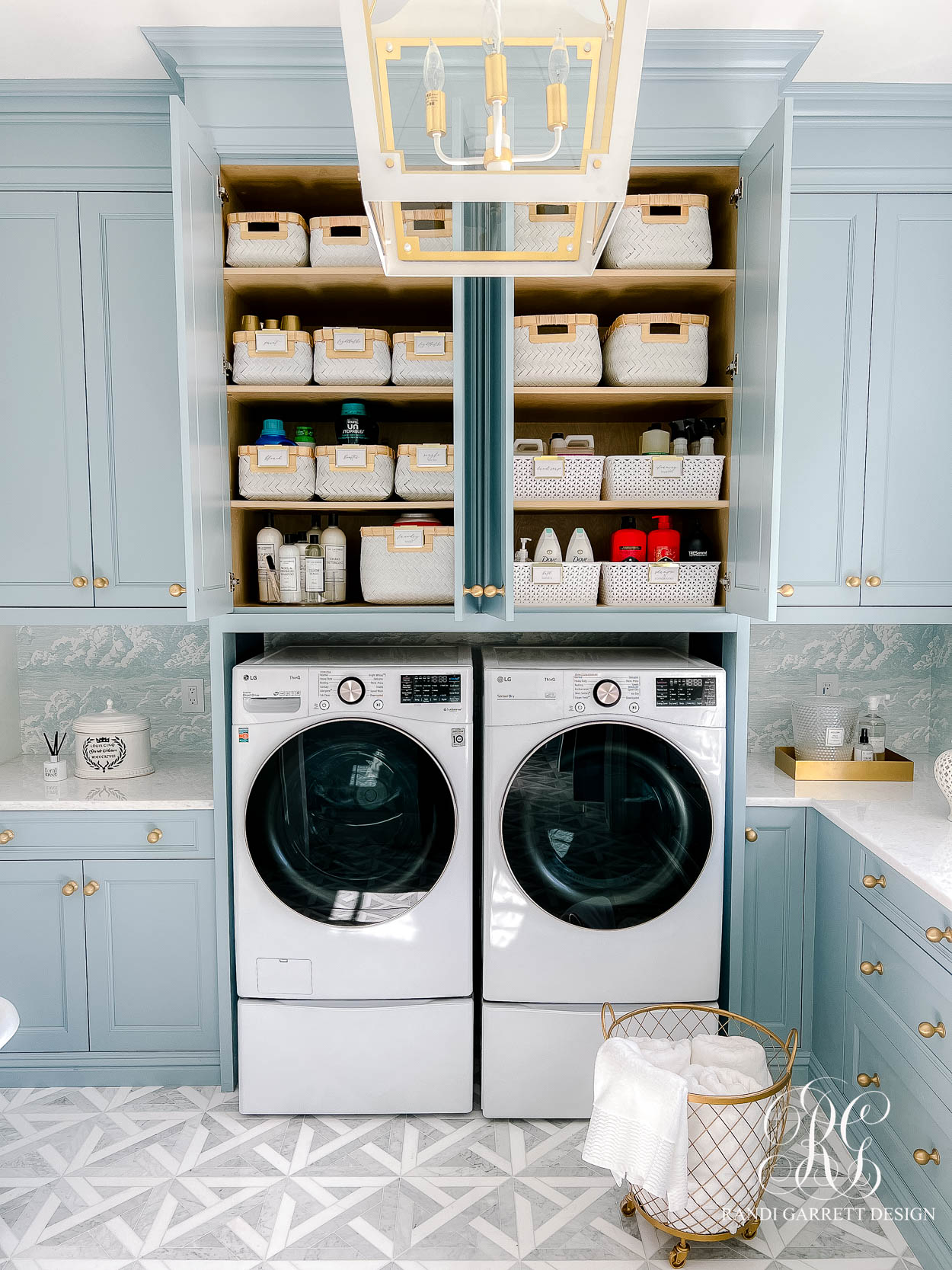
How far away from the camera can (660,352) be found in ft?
6.77

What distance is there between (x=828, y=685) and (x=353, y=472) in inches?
62.7

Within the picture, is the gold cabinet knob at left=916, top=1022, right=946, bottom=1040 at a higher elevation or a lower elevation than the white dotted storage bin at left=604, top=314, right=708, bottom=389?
lower

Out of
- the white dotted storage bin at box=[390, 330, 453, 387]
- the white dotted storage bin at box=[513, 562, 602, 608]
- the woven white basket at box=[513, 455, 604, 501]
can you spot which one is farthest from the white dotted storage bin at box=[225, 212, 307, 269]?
the white dotted storage bin at box=[513, 562, 602, 608]

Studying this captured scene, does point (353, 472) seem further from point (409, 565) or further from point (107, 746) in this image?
point (107, 746)

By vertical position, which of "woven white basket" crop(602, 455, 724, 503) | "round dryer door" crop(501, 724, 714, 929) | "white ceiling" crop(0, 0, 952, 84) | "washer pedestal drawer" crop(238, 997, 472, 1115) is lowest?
"washer pedestal drawer" crop(238, 997, 472, 1115)

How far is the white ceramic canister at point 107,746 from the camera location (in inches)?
92.7

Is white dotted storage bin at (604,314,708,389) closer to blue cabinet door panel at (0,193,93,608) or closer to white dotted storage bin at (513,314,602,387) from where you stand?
white dotted storage bin at (513,314,602,387)

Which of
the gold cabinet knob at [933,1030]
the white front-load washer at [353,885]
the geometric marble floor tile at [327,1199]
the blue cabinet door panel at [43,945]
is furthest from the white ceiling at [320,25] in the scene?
the geometric marble floor tile at [327,1199]

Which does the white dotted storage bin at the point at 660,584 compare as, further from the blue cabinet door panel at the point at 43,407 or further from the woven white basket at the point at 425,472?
the blue cabinet door panel at the point at 43,407

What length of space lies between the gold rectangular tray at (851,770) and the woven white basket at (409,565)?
1.10 meters

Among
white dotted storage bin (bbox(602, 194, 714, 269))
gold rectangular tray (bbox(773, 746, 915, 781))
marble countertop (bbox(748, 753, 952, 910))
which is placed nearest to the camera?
marble countertop (bbox(748, 753, 952, 910))

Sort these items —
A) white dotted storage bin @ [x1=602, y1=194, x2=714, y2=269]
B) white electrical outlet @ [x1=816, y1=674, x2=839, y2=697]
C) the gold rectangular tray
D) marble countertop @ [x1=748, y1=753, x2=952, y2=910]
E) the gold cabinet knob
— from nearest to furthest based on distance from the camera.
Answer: the gold cabinet knob
marble countertop @ [x1=748, y1=753, x2=952, y2=910]
white dotted storage bin @ [x1=602, y1=194, x2=714, y2=269]
the gold rectangular tray
white electrical outlet @ [x1=816, y1=674, x2=839, y2=697]

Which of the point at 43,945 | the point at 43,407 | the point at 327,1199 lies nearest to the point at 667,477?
the point at 43,407

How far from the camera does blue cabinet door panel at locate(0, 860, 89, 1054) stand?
2203 millimetres
